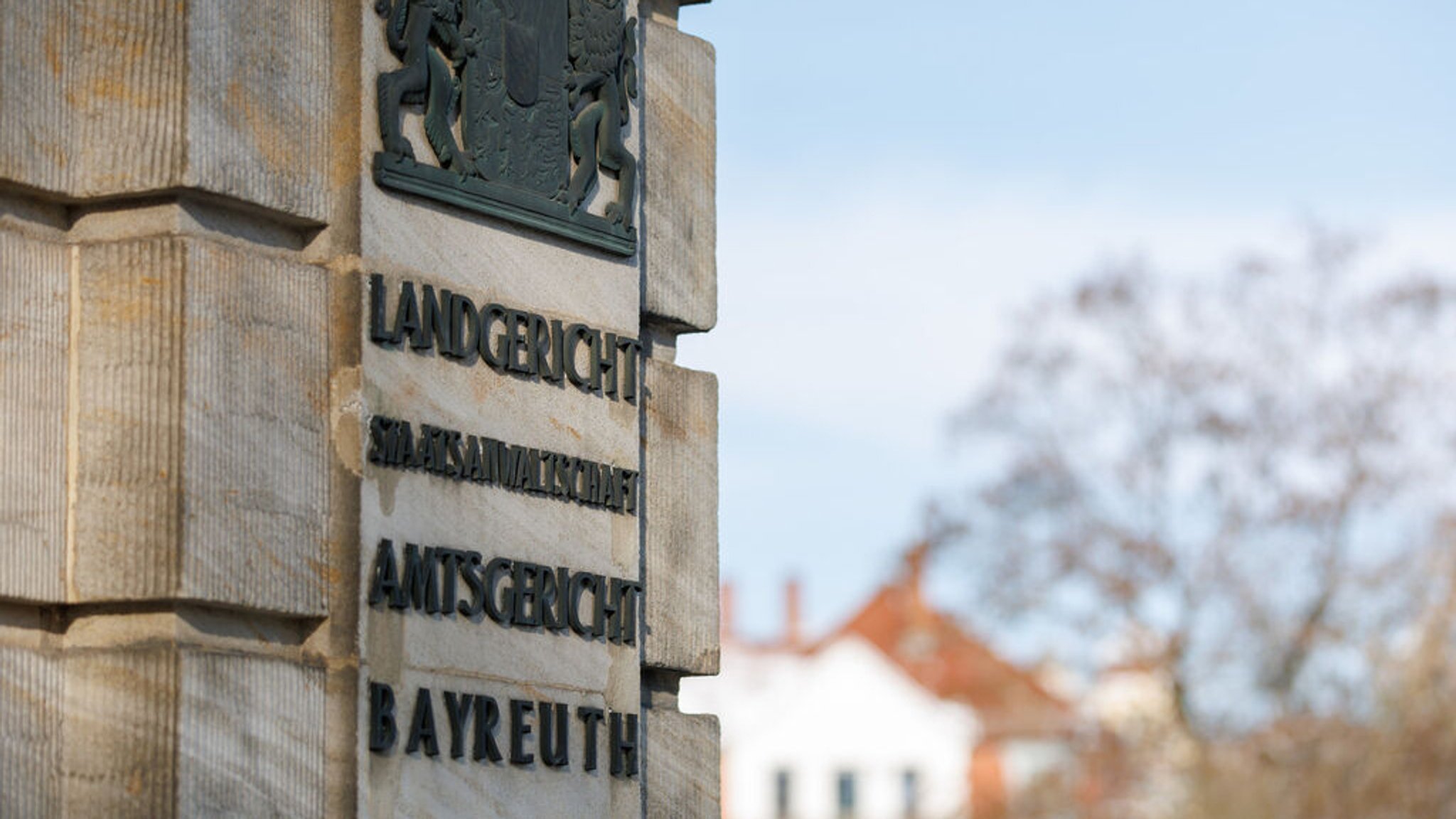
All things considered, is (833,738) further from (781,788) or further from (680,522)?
(680,522)

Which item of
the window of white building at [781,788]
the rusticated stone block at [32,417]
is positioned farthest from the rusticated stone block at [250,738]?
the window of white building at [781,788]

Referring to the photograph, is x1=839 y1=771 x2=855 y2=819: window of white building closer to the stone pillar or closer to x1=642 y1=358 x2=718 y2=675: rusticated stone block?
x1=642 y1=358 x2=718 y2=675: rusticated stone block

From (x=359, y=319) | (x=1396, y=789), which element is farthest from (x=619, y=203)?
(x=1396, y=789)

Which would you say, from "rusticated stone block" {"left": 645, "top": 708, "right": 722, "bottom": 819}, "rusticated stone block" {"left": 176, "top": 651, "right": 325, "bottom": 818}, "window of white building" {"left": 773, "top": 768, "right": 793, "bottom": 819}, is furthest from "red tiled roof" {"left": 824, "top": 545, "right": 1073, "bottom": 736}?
"rusticated stone block" {"left": 176, "top": 651, "right": 325, "bottom": 818}

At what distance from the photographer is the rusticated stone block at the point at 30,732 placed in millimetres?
4801

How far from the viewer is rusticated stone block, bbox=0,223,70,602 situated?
16.1 ft

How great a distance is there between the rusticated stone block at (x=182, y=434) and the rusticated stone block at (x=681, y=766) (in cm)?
131

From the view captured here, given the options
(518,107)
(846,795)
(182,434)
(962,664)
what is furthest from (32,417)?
(846,795)

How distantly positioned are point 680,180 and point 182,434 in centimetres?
191

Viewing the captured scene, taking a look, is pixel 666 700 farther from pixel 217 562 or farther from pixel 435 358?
pixel 217 562

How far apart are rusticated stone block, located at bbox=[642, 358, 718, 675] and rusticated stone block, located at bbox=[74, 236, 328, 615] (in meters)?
1.28

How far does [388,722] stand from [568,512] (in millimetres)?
766

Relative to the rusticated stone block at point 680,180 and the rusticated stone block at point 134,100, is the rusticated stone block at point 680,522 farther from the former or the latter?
the rusticated stone block at point 134,100

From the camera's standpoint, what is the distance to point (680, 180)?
6578mm
